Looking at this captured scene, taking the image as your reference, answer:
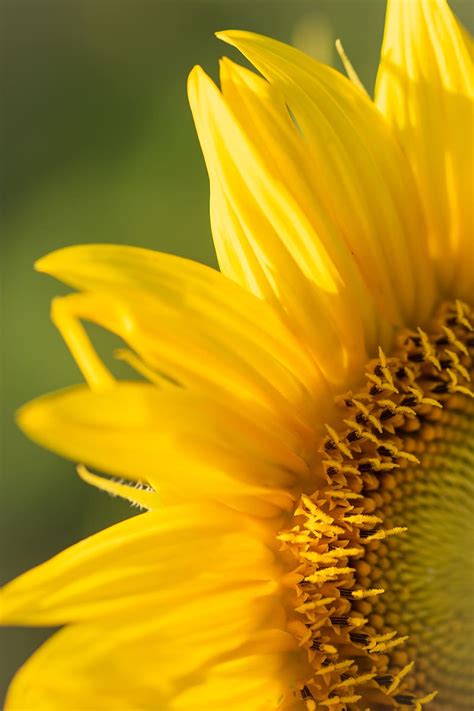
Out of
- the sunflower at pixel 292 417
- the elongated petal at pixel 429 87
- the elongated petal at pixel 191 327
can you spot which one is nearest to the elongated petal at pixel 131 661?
the sunflower at pixel 292 417

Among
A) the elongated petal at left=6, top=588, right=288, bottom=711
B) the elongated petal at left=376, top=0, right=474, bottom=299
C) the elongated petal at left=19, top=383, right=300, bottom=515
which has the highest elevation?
the elongated petal at left=376, top=0, right=474, bottom=299

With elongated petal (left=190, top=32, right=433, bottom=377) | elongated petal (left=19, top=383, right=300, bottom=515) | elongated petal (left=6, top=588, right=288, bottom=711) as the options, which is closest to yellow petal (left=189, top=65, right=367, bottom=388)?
elongated petal (left=190, top=32, right=433, bottom=377)

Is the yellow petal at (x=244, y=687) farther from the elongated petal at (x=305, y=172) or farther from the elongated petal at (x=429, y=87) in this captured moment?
the elongated petal at (x=429, y=87)

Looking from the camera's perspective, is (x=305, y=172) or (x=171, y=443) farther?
(x=305, y=172)

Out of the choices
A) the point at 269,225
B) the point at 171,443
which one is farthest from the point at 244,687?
the point at 269,225

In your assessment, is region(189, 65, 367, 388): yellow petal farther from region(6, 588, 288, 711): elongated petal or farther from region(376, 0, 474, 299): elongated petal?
region(6, 588, 288, 711): elongated petal

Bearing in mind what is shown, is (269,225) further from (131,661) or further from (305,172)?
(131,661)
